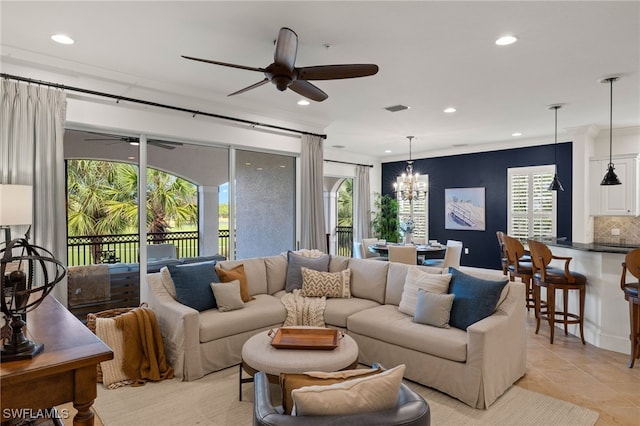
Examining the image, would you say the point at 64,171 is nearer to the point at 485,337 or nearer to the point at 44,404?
the point at 44,404

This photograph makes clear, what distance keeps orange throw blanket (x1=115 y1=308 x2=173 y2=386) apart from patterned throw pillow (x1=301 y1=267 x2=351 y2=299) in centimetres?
155

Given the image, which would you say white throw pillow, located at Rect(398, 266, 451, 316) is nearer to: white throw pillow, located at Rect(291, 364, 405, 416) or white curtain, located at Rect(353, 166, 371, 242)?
white throw pillow, located at Rect(291, 364, 405, 416)

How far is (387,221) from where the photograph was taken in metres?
9.38

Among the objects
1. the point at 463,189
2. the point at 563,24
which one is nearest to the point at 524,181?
the point at 463,189

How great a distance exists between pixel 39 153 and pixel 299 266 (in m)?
2.82

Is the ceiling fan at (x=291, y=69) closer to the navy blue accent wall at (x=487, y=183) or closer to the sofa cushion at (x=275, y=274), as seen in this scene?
the sofa cushion at (x=275, y=274)

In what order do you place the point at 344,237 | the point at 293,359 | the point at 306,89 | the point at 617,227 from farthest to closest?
the point at 344,237, the point at 617,227, the point at 306,89, the point at 293,359

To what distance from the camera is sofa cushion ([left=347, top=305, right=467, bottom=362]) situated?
285cm

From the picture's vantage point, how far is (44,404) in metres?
1.42

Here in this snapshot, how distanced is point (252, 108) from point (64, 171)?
2.43m

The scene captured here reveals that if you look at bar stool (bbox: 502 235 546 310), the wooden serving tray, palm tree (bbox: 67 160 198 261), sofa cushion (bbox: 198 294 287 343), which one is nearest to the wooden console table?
the wooden serving tray

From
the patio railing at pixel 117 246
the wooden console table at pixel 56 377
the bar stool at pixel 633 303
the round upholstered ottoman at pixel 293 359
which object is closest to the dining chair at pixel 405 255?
the bar stool at pixel 633 303

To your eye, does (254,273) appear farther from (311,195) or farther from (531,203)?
(531,203)

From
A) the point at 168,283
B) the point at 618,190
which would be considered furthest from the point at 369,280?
the point at 618,190
